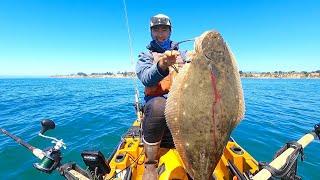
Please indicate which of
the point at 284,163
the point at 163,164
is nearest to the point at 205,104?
the point at 163,164

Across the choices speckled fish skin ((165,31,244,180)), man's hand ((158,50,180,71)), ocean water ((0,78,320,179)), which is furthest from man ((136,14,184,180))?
ocean water ((0,78,320,179))

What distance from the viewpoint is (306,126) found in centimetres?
1534

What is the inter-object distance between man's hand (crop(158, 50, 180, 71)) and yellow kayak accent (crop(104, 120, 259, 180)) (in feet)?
5.27

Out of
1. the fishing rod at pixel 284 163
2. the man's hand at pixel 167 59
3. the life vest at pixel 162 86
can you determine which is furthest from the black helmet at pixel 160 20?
the fishing rod at pixel 284 163

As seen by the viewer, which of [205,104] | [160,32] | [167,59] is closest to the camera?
[205,104]

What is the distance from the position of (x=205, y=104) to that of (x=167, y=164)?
1.80m

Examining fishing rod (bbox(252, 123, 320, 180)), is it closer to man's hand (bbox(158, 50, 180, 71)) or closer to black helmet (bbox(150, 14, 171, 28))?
man's hand (bbox(158, 50, 180, 71))

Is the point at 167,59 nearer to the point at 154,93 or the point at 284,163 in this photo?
the point at 154,93

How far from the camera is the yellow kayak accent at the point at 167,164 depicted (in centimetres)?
408

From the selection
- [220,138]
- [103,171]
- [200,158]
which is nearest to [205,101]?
[220,138]

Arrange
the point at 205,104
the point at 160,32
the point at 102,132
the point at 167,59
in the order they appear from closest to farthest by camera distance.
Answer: the point at 205,104 < the point at 167,59 < the point at 160,32 < the point at 102,132

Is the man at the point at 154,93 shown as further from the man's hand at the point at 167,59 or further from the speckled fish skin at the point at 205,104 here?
the speckled fish skin at the point at 205,104

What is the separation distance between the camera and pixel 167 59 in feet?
10.4

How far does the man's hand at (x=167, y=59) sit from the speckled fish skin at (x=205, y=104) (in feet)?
0.83
